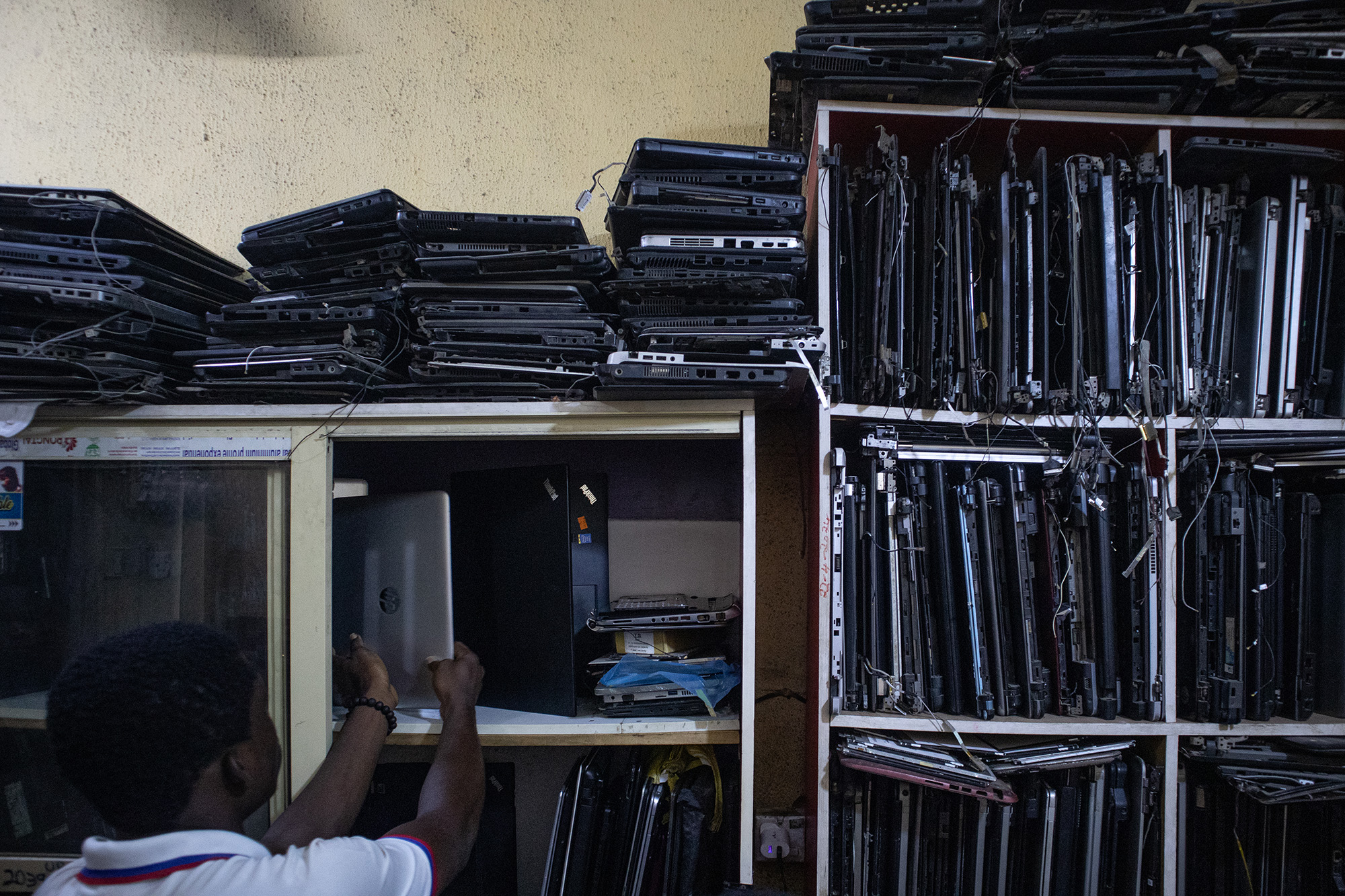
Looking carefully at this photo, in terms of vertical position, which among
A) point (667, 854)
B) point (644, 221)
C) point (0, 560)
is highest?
point (644, 221)

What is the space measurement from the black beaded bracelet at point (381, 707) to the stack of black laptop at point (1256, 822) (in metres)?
1.47

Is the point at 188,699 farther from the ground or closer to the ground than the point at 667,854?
farther from the ground

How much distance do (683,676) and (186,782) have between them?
0.80 meters

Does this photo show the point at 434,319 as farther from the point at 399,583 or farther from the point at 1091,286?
the point at 1091,286

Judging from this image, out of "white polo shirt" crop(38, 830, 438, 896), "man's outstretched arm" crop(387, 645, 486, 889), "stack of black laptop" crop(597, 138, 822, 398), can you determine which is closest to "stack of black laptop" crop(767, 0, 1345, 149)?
"stack of black laptop" crop(597, 138, 822, 398)

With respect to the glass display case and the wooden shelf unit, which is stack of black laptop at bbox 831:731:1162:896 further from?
the glass display case

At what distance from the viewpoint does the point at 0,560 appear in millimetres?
1217

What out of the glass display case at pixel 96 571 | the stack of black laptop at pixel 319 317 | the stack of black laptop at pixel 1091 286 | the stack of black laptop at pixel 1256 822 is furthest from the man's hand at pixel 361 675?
the stack of black laptop at pixel 1256 822

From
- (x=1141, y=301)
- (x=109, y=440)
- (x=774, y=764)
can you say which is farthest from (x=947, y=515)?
(x=109, y=440)

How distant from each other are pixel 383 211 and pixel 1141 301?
149 centimetres

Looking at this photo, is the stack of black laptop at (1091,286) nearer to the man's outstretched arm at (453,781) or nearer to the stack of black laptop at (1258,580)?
the stack of black laptop at (1258,580)

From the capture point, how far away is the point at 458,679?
1.25 metres

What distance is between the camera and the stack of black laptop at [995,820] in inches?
45.7

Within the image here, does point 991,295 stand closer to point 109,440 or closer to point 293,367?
point 293,367
